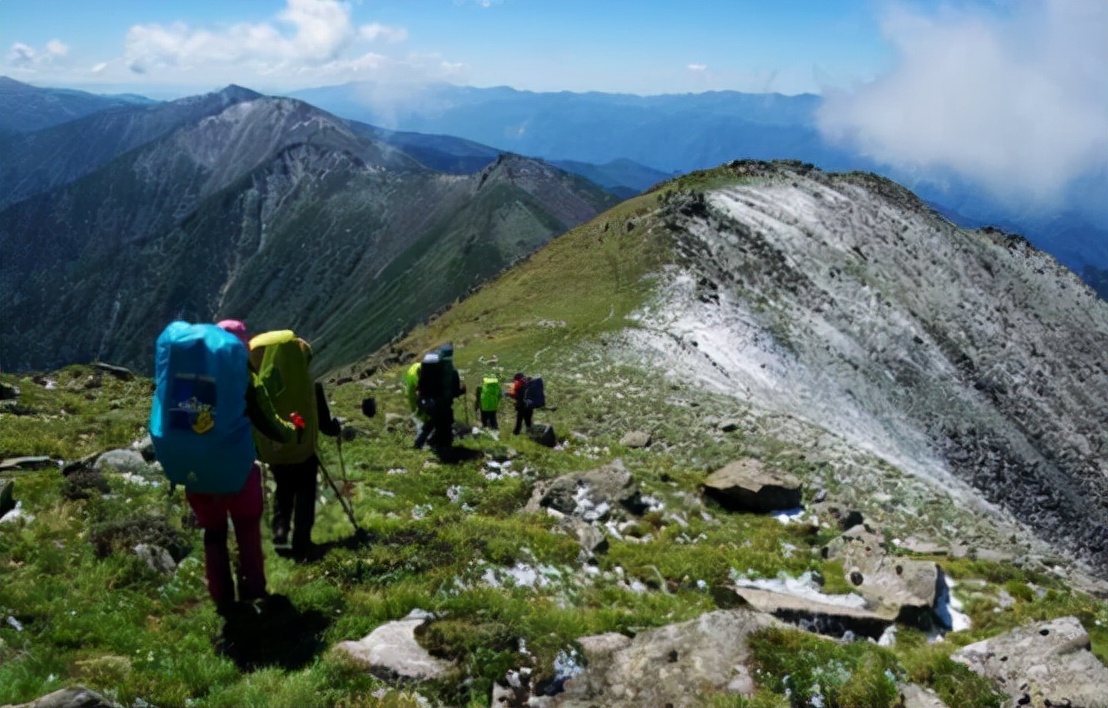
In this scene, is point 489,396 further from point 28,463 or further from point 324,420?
point 324,420

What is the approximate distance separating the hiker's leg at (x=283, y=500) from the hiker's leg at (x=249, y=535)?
183cm

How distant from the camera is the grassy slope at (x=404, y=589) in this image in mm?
7234

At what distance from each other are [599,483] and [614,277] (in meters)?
36.8

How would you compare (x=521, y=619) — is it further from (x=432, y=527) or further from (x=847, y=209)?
(x=847, y=209)

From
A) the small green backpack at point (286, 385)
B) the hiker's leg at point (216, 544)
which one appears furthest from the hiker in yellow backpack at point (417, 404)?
the hiker's leg at point (216, 544)

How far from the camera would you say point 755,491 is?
18641mm

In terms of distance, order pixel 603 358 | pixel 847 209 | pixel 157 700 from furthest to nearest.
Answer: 1. pixel 847 209
2. pixel 603 358
3. pixel 157 700

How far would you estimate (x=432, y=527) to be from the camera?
11.7 metres

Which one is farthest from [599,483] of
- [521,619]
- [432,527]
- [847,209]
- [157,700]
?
[847,209]

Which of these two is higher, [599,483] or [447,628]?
[447,628]

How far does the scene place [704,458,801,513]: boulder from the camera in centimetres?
1873

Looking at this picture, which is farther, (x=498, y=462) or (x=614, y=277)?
(x=614, y=277)

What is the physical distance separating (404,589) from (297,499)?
7.93 ft

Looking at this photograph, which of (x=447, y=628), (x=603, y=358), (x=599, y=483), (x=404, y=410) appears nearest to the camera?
(x=447, y=628)
